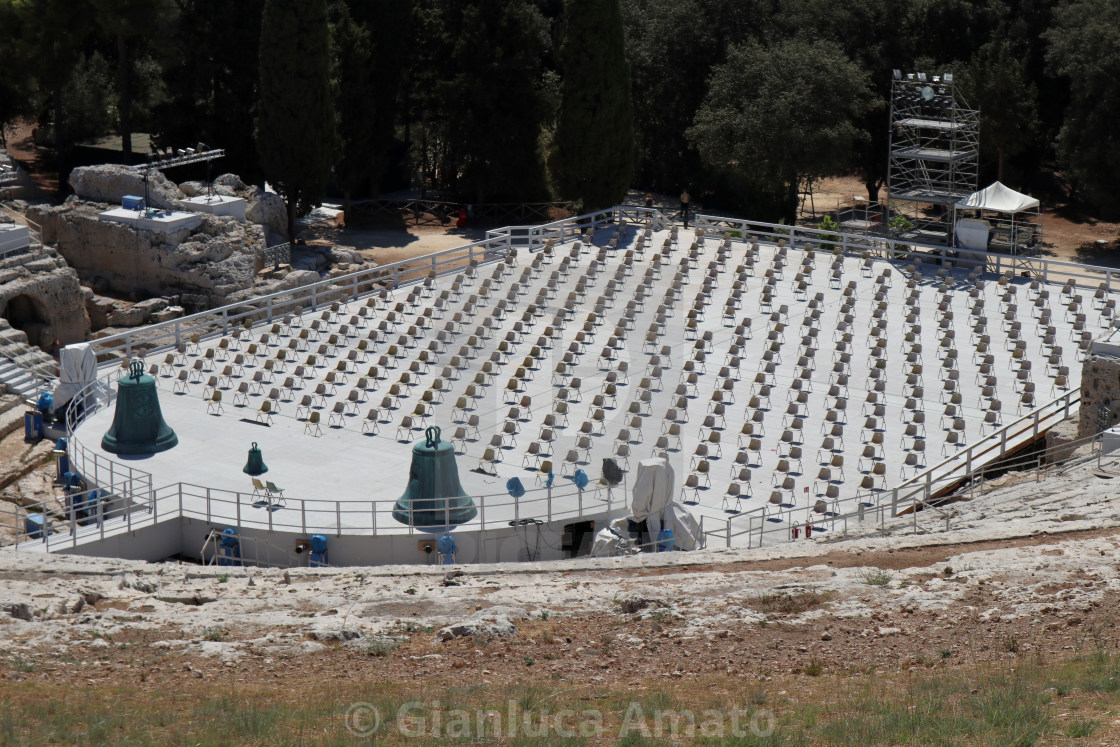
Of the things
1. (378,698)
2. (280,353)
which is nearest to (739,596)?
(378,698)

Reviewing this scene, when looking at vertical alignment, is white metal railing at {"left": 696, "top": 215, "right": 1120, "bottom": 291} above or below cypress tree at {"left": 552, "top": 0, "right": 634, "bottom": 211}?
below

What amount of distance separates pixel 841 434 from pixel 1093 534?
8768mm

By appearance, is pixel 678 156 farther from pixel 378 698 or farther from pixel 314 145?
A: pixel 378 698

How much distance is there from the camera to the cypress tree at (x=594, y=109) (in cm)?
5084

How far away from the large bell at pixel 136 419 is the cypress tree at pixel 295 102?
80.0 feet

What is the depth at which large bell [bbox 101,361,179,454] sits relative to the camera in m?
28.0

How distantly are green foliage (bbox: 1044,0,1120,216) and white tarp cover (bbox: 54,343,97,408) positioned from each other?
39282mm

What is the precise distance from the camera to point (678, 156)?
6456 cm

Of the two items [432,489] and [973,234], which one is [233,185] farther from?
[432,489]

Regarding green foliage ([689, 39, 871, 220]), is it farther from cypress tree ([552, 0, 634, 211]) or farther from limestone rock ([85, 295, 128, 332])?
limestone rock ([85, 295, 128, 332])

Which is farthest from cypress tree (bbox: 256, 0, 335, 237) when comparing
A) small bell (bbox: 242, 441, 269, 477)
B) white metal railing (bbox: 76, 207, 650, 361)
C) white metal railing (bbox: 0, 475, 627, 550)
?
white metal railing (bbox: 0, 475, 627, 550)

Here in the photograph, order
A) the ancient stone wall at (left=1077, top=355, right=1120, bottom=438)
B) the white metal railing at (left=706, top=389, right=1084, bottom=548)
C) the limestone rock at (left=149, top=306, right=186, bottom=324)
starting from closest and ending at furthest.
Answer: the white metal railing at (left=706, top=389, right=1084, bottom=548)
the ancient stone wall at (left=1077, top=355, right=1120, bottom=438)
the limestone rock at (left=149, top=306, right=186, bottom=324)

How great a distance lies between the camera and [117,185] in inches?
1845

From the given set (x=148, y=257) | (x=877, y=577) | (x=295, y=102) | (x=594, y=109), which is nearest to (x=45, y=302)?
(x=148, y=257)
